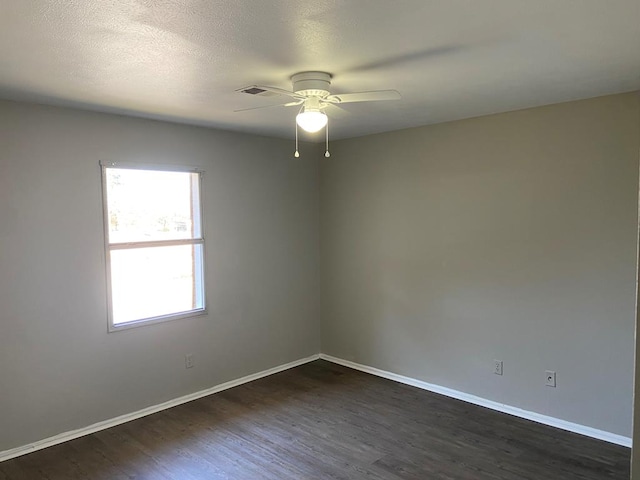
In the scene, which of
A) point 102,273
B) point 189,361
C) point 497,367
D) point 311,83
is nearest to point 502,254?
point 497,367

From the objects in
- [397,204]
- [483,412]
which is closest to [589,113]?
[397,204]

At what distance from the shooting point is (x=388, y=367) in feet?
15.4

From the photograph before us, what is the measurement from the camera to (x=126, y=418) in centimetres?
373

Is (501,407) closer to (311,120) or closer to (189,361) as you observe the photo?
(189,361)

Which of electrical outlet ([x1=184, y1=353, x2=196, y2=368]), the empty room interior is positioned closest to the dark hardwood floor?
the empty room interior

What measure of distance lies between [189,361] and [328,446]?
1.57m

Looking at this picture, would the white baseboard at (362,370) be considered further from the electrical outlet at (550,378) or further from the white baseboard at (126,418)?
the electrical outlet at (550,378)

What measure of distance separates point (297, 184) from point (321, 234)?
66 cm

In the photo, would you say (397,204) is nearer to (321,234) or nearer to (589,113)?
(321,234)

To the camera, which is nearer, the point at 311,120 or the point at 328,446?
the point at 311,120

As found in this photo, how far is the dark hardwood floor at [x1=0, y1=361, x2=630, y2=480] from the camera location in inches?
117

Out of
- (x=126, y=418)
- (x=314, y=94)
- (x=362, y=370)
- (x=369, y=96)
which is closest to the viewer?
(x=369, y=96)

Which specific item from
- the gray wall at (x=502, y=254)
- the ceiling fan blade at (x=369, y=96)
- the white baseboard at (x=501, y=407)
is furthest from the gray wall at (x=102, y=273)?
the ceiling fan blade at (x=369, y=96)

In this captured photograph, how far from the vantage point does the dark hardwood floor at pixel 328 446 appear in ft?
9.75
